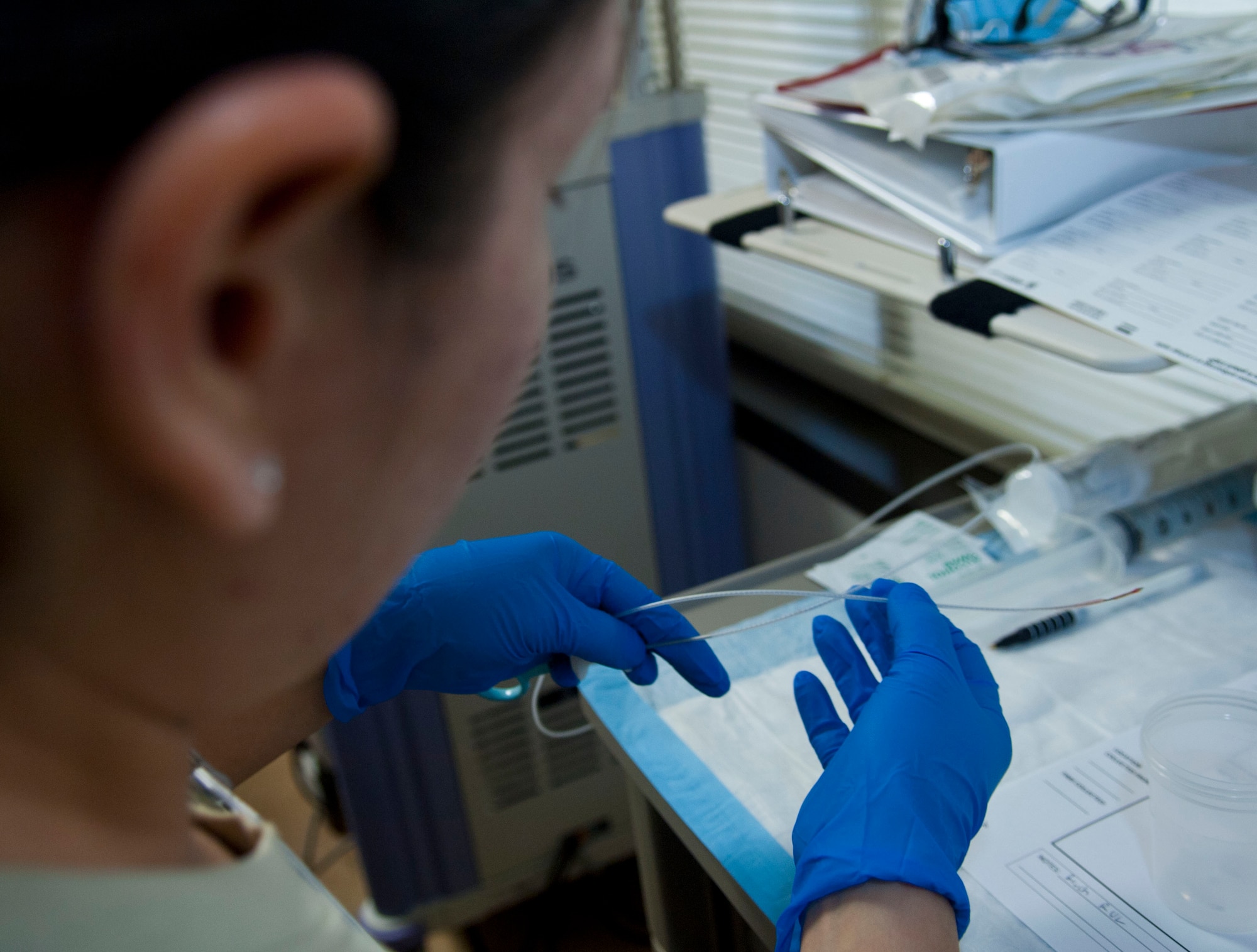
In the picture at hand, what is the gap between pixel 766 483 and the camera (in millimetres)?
2059

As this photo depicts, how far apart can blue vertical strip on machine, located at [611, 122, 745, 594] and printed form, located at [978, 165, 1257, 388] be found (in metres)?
0.62

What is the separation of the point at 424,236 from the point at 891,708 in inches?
19.5

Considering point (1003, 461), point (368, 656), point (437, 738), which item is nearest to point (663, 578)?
point (437, 738)

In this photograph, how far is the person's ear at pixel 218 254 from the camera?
254 mm

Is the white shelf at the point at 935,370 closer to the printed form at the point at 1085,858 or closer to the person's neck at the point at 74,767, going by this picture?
the printed form at the point at 1085,858

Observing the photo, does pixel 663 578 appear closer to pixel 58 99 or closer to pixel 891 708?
pixel 891 708

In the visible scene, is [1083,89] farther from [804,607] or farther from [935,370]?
[935,370]

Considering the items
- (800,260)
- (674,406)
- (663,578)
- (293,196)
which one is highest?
(293,196)

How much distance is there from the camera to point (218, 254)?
0.27 m

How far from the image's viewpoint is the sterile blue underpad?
772 millimetres

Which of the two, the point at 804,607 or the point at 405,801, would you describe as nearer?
the point at 804,607

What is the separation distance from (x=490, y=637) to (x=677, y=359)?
0.79m

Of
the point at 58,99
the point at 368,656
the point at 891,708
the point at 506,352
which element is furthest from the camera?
the point at 368,656

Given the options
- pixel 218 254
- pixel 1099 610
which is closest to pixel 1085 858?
pixel 1099 610
